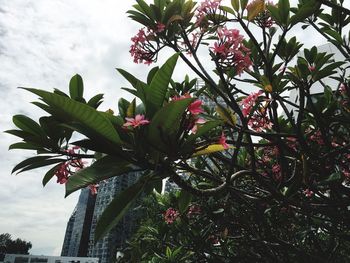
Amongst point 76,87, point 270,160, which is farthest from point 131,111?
point 270,160

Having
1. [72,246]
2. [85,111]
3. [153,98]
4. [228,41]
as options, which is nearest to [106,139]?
[85,111]

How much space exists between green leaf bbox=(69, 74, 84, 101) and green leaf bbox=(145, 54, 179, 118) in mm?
485

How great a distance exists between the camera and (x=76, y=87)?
169 cm

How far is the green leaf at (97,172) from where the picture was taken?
4.27 ft

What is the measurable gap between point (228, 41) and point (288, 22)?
22.7 inches

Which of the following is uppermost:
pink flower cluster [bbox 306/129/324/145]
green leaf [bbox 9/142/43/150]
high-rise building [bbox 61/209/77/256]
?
high-rise building [bbox 61/209/77/256]

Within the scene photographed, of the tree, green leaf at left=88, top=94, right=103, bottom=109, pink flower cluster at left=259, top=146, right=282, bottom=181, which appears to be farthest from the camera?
the tree

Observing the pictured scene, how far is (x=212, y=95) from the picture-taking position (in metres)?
3.03

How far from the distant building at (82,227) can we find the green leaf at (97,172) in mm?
74696

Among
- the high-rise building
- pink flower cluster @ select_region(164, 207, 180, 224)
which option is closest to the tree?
the high-rise building

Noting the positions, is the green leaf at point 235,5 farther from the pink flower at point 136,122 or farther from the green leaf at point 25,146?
the green leaf at point 25,146

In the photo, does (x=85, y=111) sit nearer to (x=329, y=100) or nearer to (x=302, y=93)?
(x=302, y=93)

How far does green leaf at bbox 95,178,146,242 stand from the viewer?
1.29 meters

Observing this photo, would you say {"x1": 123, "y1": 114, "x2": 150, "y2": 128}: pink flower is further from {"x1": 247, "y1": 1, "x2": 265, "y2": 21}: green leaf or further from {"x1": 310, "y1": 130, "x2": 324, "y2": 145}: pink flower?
{"x1": 310, "y1": 130, "x2": 324, "y2": 145}: pink flower
